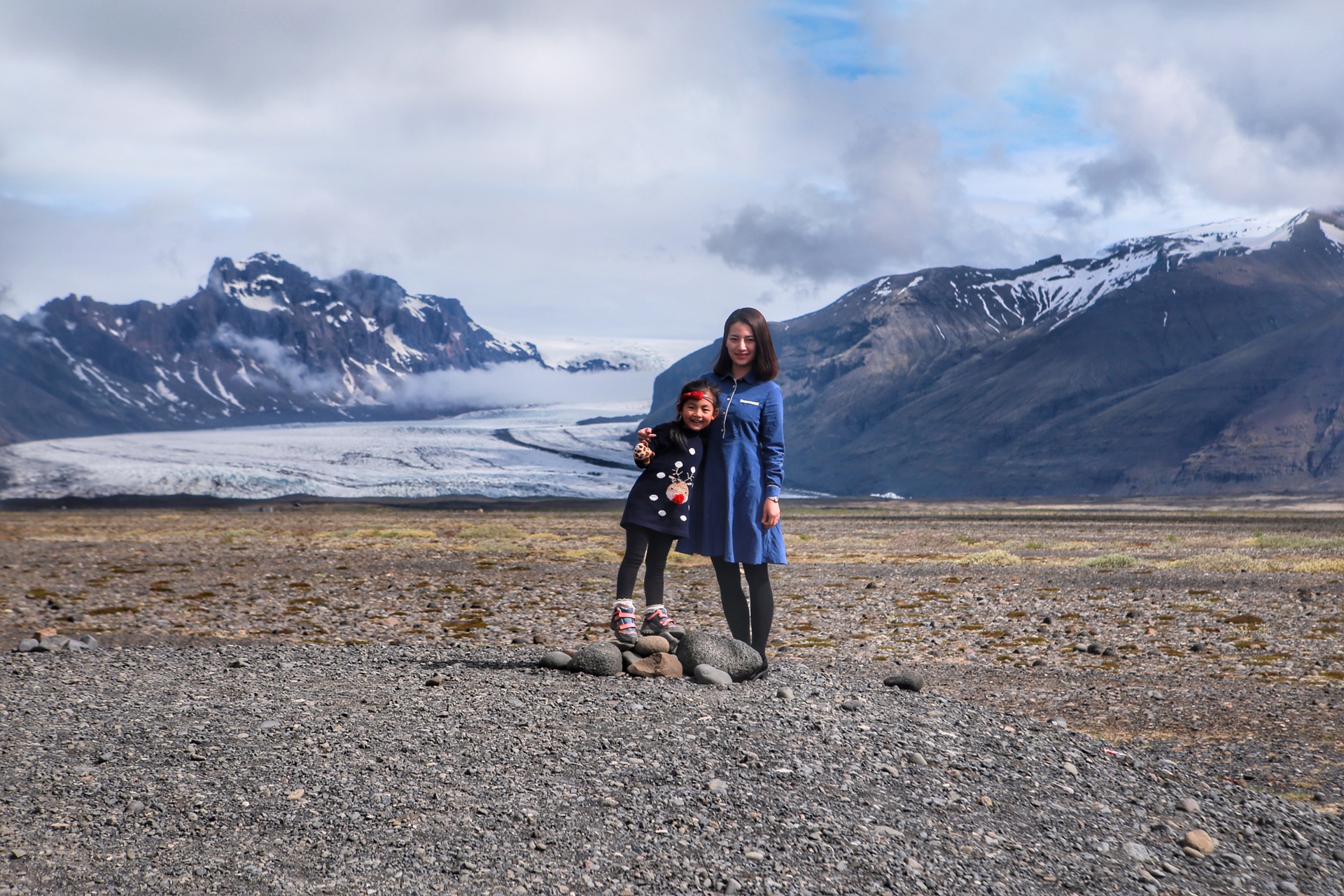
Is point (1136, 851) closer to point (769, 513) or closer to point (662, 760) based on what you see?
point (662, 760)

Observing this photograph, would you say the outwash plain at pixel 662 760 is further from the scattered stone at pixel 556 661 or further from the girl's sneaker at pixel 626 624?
the girl's sneaker at pixel 626 624

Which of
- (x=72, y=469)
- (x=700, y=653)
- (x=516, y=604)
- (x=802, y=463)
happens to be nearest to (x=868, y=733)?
(x=700, y=653)

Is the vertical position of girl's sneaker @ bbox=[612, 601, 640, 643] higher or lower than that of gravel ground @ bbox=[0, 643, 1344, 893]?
higher

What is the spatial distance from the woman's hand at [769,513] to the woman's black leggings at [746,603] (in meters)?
0.34

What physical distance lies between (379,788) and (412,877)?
0.90 m

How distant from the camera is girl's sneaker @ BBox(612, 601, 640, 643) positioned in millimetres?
7355

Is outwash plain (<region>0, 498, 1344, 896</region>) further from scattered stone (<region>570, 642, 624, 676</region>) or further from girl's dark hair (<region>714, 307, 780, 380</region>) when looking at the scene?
girl's dark hair (<region>714, 307, 780, 380</region>)

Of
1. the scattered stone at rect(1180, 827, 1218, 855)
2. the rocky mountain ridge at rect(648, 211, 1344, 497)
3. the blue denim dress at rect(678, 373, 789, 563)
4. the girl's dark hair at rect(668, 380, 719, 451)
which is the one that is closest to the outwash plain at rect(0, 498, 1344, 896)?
the scattered stone at rect(1180, 827, 1218, 855)

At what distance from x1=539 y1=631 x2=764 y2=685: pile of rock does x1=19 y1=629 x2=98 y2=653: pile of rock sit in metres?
4.56

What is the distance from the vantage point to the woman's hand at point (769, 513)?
686 centimetres

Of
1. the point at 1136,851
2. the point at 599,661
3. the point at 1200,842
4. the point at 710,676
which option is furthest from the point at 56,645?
the point at 1200,842

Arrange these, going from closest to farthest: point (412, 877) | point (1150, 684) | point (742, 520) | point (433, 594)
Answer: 1. point (412, 877)
2. point (742, 520)
3. point (1150, 684)
4. point (433, 594)

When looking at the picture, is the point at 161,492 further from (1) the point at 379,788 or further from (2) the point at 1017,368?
(2) the point at 1017,368

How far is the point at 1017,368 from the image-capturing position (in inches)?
7672
